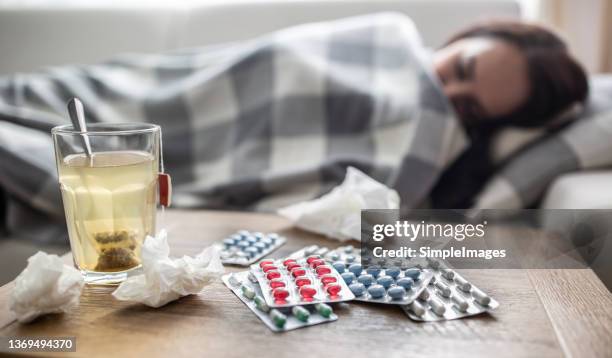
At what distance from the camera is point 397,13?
1523mm

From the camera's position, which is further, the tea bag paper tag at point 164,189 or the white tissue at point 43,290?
the tea bag paper tag at point 164,189

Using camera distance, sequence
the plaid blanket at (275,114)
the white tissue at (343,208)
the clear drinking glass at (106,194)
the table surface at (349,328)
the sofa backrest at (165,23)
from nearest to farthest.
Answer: the table surface at (349,328), the clear drinking glass at (106,194), the white tissue at (343,208), the plaid blanket at (275,114), the sofa backrest at (165,23)

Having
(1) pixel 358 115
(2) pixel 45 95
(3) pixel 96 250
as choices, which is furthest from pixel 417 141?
(2) pixel 45 95

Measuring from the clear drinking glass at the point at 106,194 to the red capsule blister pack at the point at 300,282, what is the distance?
5.1 inches

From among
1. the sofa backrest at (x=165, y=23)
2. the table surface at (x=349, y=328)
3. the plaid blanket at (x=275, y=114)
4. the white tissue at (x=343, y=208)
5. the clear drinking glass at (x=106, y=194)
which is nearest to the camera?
the table surface at (x=349, y=328)

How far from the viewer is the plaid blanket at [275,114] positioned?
1.10 m

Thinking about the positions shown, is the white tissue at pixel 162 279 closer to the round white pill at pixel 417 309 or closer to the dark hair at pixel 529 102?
the round white pill at pixel 417 309

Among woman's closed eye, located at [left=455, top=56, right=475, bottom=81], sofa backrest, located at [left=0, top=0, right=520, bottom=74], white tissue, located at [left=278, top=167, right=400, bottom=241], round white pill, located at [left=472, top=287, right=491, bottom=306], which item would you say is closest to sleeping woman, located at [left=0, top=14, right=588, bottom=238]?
woman's closed eye, located at [left=455, top=56, right=475, bottom=81]

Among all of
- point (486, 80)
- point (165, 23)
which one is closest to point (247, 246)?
point (486, 80)

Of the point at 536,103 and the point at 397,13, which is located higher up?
the point at 397,13

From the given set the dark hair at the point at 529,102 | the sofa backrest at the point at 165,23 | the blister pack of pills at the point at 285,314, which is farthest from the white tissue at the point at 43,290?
the sofa backrest at the point at 165,23

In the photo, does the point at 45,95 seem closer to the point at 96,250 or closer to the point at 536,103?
the point at 96,250

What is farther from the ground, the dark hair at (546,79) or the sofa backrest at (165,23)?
the sofa backrest at (165,23)

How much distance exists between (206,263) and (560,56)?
0.91 metres
